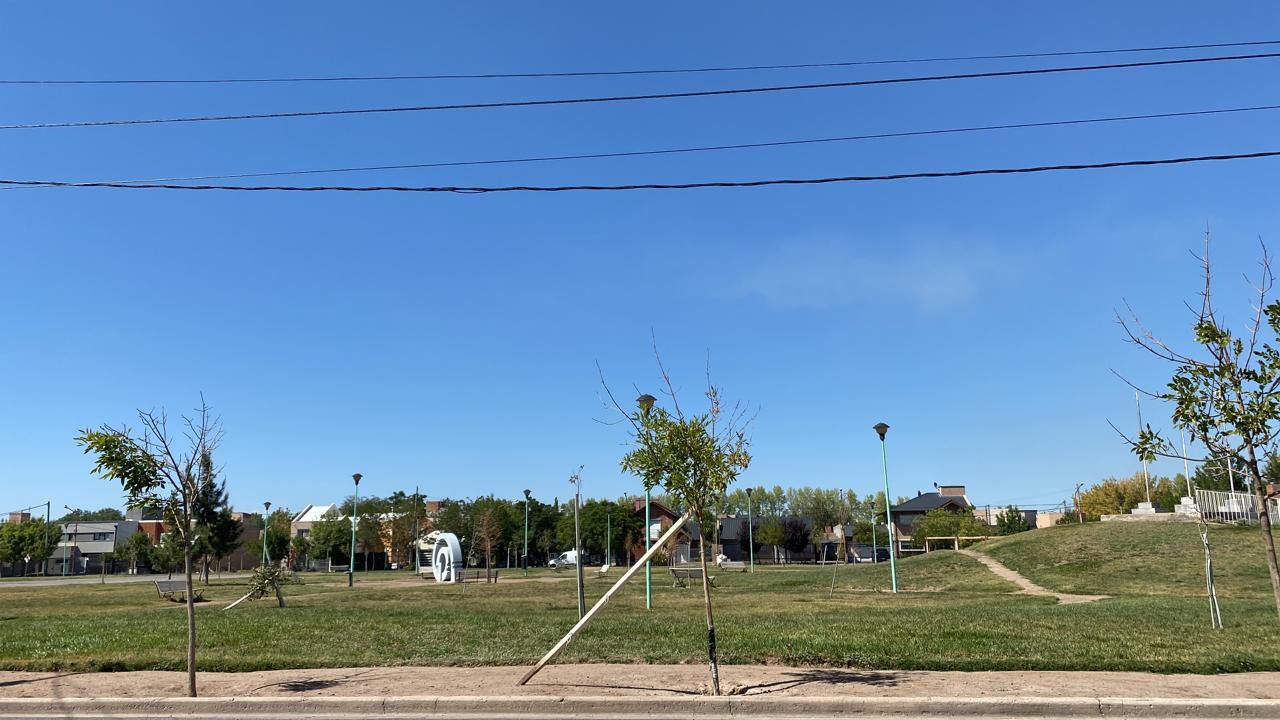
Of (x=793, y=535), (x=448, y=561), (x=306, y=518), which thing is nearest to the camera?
Answer: (x=448, y=561)

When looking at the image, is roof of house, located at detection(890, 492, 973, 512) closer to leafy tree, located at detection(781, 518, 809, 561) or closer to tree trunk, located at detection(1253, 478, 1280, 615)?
leafy tree, located at detection(781, 518, 809, 561)

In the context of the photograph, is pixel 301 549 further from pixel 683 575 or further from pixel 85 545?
pixel 683 575

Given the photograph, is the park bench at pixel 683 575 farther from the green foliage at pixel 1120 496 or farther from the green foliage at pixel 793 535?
the green foliage at pixel 1120 496

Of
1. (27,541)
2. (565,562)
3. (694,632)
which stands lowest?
(565,562)

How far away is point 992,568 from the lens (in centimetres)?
4128

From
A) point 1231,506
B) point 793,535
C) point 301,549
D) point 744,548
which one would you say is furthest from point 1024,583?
point 301,549

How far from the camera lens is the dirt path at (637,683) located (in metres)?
10.3

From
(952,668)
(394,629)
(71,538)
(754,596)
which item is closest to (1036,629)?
(952,668)

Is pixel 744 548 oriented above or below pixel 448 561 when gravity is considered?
below

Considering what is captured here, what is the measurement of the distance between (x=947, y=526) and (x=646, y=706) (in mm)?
73203

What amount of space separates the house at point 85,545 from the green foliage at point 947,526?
9248cm

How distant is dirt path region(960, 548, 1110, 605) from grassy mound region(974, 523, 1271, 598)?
1.65 ft

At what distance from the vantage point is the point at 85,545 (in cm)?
11081

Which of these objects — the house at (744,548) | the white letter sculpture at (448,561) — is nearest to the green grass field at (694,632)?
the white letter sculpture at (448,561)
